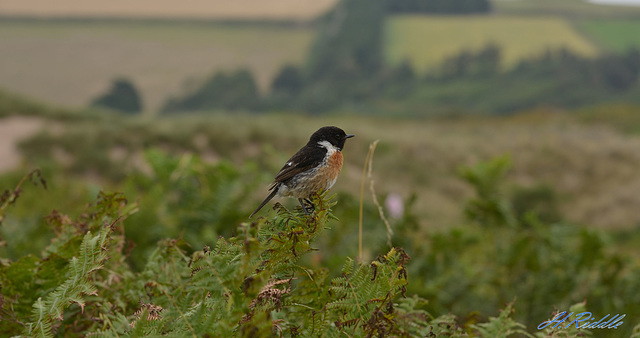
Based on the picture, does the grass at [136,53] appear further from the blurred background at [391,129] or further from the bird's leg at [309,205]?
the bird's leg at [309,205]

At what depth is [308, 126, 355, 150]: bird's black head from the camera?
1.86 meters

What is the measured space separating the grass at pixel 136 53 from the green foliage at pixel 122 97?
34cm

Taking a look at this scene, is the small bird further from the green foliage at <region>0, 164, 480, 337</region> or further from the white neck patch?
the green foliage at <region>0, 164, 480, 337</region>

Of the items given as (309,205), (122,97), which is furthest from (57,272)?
(122,97)

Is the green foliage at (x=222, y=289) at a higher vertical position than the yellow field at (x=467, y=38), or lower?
lower

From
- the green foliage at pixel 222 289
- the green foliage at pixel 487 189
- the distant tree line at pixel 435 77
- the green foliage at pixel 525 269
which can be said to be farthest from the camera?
the distant tree line at pixel 435 77

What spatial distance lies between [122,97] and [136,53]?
511 cm

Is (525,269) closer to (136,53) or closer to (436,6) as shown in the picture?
(136,53)

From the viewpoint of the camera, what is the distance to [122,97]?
18.8m

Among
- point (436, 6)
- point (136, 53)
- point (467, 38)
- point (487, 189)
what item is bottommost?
point (487, 189)

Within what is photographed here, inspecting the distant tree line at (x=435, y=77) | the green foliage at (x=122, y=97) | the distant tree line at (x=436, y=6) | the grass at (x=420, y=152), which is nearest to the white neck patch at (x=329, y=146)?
the grass at (x=420, y=152)

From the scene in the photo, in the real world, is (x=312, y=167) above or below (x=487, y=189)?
below

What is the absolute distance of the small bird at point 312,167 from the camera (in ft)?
6.19

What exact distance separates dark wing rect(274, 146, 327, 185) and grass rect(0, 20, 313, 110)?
1832cm
